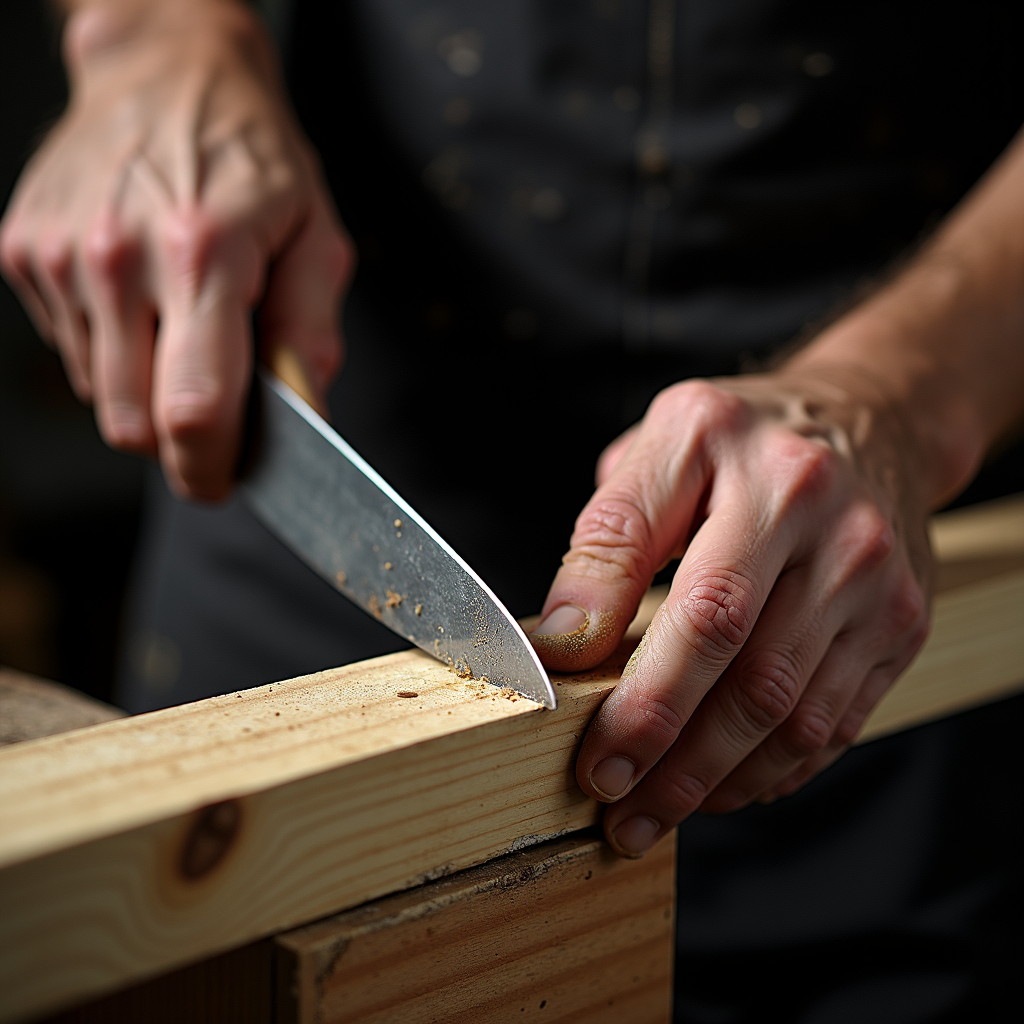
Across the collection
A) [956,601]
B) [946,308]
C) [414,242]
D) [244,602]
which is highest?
[946,308]

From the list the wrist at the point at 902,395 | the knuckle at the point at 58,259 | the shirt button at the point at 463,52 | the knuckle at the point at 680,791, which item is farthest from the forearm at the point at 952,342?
the knuckle at the point at 58,259

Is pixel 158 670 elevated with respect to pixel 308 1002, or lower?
lower

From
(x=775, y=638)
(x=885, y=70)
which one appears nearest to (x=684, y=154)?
(x=885, y=70)

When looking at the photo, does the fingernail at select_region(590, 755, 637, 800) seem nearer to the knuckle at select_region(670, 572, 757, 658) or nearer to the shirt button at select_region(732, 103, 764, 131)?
the knuckle at select_region(670, 572, 757, 658)

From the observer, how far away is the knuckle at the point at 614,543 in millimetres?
648

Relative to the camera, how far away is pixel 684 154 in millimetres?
1234

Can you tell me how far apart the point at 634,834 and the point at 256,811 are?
247 mm

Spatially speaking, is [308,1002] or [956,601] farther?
[956,601]

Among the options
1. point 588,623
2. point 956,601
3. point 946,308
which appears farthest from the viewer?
point 946,308

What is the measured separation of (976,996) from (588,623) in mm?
854

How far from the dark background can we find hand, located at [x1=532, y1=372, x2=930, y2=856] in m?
3.08

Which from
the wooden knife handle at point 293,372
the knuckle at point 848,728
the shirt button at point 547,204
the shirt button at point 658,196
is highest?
the shirt button at point 658,196

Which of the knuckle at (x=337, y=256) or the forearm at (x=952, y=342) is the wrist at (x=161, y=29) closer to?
the knuckle at (x=337, y=256)

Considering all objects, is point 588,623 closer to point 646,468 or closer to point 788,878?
point 646,468
